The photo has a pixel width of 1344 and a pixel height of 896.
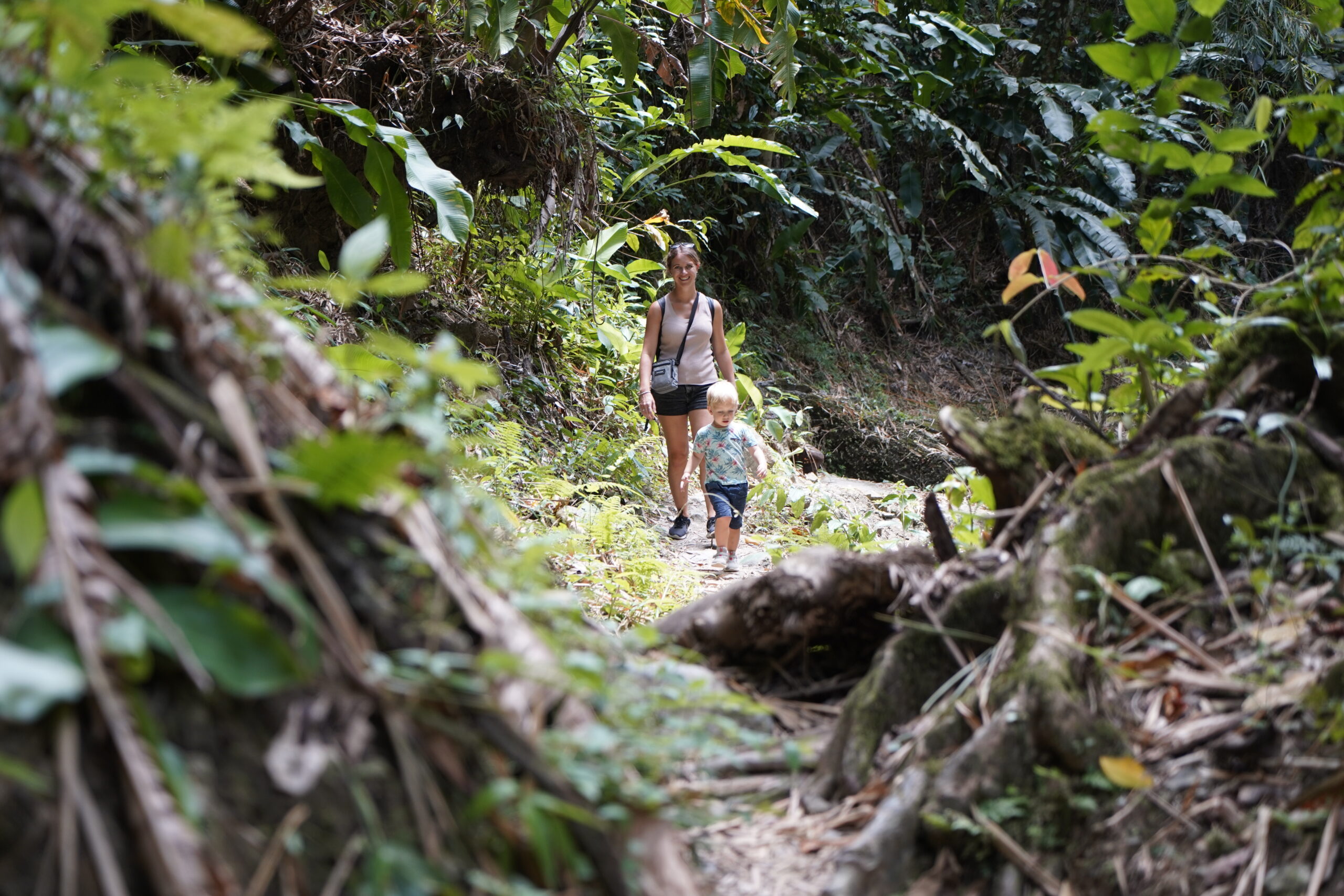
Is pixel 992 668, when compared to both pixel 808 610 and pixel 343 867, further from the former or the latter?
pixel 343 867

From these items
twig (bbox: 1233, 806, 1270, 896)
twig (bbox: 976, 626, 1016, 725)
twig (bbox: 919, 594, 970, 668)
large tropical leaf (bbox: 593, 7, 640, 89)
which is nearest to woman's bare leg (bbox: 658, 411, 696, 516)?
large tropical leaf (bbox: 593, 7, 640, 89)

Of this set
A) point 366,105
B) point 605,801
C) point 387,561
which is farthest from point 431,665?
point 366,105

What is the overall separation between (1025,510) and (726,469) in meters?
3.45

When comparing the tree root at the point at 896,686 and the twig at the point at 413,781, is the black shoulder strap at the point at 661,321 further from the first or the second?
the twig at the point at 413,781

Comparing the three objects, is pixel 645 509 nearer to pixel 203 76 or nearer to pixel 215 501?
pixel 203 76

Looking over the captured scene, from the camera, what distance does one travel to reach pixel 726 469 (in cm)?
530

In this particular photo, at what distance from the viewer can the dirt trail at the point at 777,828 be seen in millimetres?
1423

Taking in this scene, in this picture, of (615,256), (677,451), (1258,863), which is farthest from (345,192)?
(615,256)

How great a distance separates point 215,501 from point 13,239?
1.11 feet

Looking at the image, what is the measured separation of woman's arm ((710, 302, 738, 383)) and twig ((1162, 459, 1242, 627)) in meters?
4.18

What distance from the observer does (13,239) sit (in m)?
0.94

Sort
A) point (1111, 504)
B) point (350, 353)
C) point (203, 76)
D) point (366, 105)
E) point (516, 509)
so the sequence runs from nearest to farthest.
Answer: point (350, 353)
point (1111, 504)
point (203, 76)
point (516, 509)
point (366, 105)

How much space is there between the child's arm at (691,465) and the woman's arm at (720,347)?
550 millimetres

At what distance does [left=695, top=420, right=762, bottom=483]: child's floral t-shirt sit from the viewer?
5.30 meters
